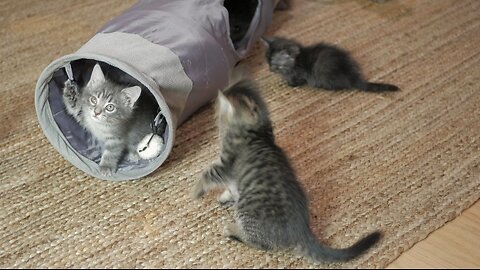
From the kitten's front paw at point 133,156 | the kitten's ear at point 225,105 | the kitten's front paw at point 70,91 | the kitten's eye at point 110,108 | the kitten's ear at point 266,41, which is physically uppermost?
the kitten's ear at point 225,105

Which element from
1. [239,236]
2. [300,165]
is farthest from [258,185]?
[300,165]

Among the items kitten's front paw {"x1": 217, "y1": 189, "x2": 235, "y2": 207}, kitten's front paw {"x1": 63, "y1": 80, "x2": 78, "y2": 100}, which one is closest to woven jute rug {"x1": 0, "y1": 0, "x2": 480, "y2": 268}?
kitten's front paw {"x1": 217, "y1": 189, "x2": 235, "y2": 207}

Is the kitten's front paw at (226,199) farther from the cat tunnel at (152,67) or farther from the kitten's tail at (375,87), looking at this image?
the kitten's tail at (375,87)

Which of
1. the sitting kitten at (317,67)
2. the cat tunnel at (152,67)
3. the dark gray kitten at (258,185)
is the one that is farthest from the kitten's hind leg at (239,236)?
the sitting kitten at (317,67)

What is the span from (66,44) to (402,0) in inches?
56.8

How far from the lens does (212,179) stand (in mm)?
1421

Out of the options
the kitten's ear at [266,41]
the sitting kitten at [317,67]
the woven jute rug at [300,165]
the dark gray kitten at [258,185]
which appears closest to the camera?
the dark gray kitten at [258,185]

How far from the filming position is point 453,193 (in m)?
1.52

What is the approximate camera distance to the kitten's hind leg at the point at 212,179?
141cm

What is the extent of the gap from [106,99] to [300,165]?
557 millimetres

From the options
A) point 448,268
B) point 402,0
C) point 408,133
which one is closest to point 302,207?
point 448,268

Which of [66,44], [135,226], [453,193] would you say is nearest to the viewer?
[135,226]

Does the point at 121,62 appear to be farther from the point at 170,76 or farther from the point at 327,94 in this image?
the point at 327,94

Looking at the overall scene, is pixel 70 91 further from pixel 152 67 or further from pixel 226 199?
pixel 226 199
